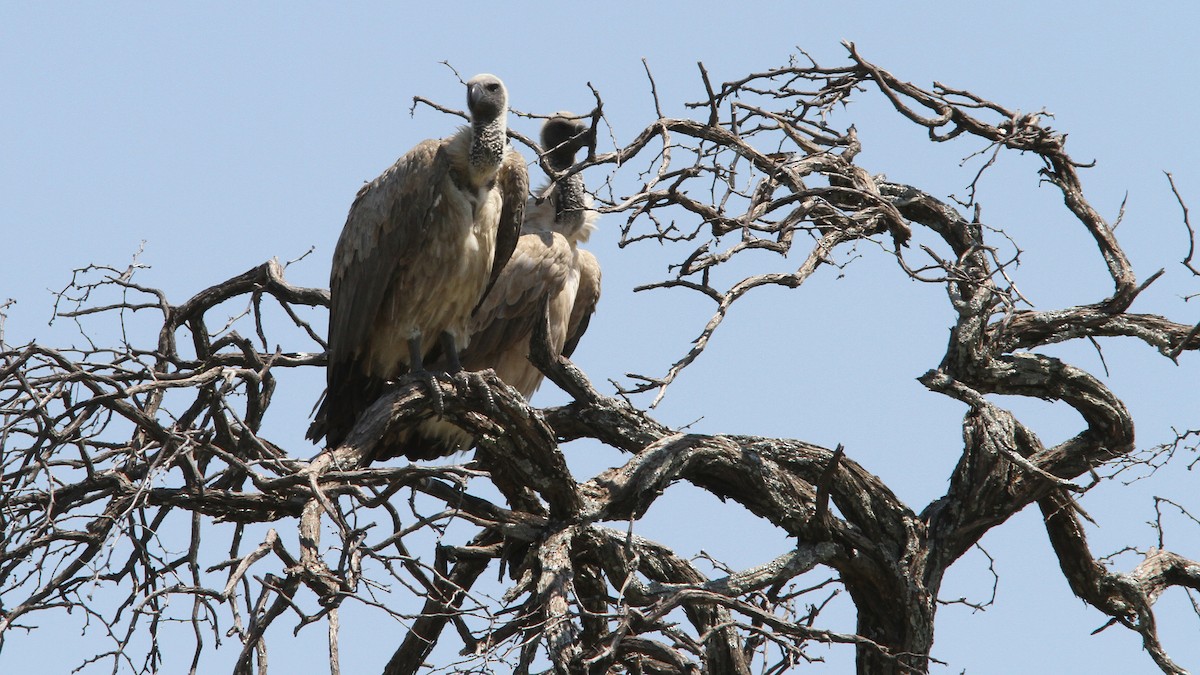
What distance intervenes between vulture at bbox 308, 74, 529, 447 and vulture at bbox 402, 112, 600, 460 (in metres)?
0.39

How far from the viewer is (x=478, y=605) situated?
13.5 ft

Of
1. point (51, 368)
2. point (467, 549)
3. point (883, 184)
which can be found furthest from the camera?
point (883, 184)

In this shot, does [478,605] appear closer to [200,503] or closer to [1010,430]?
[200,503]

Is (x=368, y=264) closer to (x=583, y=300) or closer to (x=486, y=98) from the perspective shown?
(x=486, y=98)

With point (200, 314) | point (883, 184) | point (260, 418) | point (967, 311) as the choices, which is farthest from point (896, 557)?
point (200, 314)

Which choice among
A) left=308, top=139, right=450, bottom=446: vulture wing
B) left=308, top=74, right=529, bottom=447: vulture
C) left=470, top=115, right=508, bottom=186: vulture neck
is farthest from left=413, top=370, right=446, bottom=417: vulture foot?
left=470, top=115, right=508, bottom=186: vulture neck

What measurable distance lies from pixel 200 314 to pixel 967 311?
3.14 m

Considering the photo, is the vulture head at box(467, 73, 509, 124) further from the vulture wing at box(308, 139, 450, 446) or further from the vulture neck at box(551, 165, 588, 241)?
the vulture neck at box(551, 165, 588, 241)

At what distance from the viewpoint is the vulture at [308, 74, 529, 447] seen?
595 centimetres

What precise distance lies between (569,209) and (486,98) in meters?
1.28

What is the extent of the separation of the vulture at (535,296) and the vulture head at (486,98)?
0.52 meters

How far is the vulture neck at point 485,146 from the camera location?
5949 millimetres

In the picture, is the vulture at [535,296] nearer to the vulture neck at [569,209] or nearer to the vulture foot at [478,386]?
the vulture neck at [569,209]

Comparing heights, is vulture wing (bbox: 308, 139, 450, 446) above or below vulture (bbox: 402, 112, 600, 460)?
below
